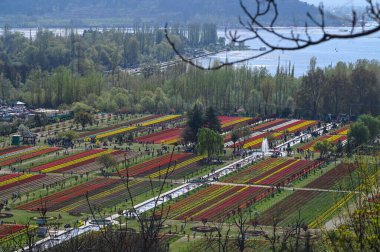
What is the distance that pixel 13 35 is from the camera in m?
70.8

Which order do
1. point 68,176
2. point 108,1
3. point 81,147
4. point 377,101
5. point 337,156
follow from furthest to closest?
point 108,1 < point 377,101 < point 81,147 < point 337,156 < point 68,176

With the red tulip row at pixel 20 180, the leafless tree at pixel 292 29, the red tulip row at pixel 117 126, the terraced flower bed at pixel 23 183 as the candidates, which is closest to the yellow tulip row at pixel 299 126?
the red tulip row at pixel 117 126

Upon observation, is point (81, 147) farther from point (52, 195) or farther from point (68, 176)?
point (52, 195)

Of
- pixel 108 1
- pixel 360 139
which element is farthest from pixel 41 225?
pixel 108 1

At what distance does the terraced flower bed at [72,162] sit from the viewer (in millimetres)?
24109

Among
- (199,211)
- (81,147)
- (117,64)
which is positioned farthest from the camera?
(117,64)

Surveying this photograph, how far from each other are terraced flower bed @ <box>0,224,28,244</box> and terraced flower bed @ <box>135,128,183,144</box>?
11485 millimetres

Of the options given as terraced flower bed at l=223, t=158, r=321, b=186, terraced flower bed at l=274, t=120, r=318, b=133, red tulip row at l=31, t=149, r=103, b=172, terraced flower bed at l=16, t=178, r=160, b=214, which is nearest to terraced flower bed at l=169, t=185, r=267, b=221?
terraced flower bed at l=223, t=158, r=321, b=186

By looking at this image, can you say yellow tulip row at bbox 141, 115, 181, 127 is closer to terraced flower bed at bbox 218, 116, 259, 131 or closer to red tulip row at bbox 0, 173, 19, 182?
terraced flower bed at bbox 218, 116, 259, 131

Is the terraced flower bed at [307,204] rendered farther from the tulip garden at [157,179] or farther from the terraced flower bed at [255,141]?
the terraced flower bed at [255,141]

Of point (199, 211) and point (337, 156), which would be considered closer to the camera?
point (199, 211)

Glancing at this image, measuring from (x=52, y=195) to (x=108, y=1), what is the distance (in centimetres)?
10130

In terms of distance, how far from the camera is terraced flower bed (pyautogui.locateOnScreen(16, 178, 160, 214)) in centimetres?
1925

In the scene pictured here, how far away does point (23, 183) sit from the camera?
2208 centimetres
